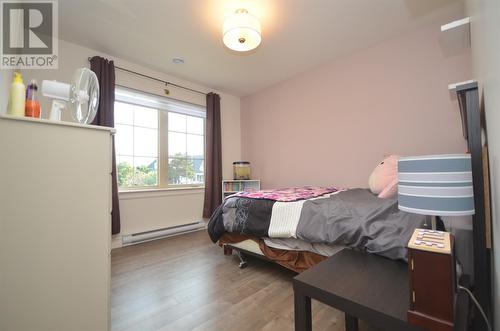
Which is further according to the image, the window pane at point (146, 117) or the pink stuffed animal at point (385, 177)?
the window pane at point (146, 117)

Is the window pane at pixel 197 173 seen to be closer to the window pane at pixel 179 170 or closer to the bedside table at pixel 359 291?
the window pane at pixel 179 170

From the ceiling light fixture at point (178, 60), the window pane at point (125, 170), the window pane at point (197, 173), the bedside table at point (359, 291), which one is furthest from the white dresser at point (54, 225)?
the window pane at point (197, 173)

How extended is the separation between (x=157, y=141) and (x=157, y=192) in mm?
780

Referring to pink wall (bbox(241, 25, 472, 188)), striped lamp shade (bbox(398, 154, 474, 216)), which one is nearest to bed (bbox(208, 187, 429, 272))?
striped lamp shade (bbox(398, 154, 474, 216))

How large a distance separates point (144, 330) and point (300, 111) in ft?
10.5

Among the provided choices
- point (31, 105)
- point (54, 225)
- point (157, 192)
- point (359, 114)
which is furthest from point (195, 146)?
point (54, 225)

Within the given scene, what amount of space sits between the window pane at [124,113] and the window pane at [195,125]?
89 cm

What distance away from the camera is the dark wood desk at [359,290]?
0.74 metres

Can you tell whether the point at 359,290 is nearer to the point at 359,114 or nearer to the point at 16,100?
the point at 16,100

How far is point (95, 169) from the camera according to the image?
3.53ft

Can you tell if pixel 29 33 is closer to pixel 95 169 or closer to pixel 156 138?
pixel 156 138

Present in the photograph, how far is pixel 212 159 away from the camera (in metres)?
3.73

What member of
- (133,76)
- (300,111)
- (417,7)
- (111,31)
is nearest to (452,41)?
(417,7)

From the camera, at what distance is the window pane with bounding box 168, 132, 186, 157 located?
138 inches
